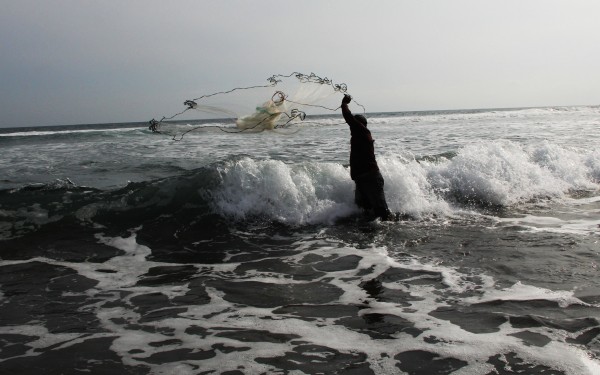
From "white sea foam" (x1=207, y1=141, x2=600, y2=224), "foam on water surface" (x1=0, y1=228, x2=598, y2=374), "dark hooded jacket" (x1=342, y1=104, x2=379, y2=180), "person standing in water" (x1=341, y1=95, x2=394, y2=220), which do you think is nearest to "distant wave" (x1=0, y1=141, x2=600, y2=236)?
"white sea foam" (x1=207, y1=141, x2=600, y2=224)

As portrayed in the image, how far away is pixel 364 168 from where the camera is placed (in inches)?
311

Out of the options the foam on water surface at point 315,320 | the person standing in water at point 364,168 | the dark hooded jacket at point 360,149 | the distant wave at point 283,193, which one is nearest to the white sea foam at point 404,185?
the distant wave at point 283,193

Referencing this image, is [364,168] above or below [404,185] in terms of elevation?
above

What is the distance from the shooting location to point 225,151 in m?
18.0

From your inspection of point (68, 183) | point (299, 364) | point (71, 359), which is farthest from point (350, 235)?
point (68, 183)

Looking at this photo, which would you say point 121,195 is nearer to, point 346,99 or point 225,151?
point 346,99

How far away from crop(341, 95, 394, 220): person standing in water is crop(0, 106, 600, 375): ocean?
0.35 metres

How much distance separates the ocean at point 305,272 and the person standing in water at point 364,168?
0.35m

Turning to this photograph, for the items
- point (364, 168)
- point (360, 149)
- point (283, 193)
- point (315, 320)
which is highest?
point (360, 149)

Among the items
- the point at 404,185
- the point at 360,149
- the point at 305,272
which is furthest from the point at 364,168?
the point at 305,272

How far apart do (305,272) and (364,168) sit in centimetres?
277

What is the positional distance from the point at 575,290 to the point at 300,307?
283cm

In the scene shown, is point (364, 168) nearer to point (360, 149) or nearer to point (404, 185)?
point (360, 149)

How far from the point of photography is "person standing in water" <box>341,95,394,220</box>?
301 inches
